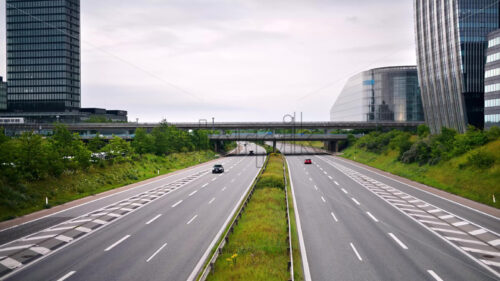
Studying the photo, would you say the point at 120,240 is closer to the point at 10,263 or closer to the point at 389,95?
Result: the point at 10,263

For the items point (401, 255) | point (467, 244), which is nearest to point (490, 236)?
point (467, 244)

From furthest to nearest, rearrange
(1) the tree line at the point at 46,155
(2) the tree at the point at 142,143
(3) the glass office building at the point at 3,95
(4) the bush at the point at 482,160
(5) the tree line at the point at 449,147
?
(3) the glass office building at the point at 3,95
(2) the tree at the point at 142,143
(5) the tree line at the point at 449,147
(4) the bush at the point at 482,160
(1) the tree line at the point at 46,155

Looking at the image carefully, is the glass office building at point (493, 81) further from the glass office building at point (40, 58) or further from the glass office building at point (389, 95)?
the glass office building at point (40, 58)

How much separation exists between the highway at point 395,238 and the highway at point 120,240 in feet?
21.1

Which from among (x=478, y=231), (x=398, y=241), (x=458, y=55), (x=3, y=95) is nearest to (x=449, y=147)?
(x=478, y=231)

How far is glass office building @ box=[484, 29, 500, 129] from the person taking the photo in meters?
59.7

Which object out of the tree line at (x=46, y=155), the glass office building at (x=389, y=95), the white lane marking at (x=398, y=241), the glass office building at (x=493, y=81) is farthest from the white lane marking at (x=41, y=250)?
the glass office building at (x=389, y=95)

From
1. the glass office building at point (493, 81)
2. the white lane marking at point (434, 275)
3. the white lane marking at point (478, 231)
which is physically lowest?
the white lane marking at point (478, 231)

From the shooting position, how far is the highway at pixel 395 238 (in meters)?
14.9

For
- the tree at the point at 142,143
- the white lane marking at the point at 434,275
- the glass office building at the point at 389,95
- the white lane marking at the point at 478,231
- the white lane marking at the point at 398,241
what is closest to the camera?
the white lane marking at the point at 434,275

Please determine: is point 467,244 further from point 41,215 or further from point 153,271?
point 41,215

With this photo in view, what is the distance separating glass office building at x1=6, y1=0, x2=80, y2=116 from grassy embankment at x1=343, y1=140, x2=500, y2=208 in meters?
146

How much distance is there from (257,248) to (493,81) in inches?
2561

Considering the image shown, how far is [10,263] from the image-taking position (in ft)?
53.7
